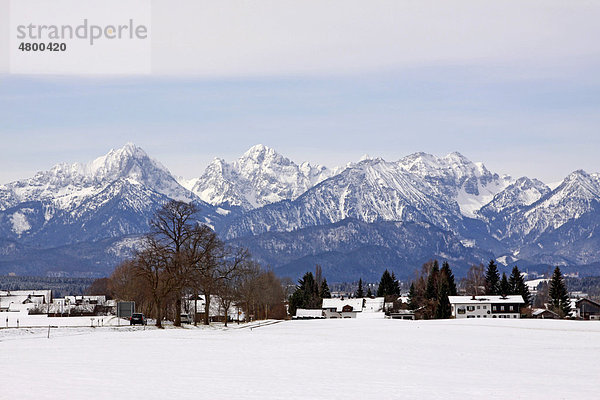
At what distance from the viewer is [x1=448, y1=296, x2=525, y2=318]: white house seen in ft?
611

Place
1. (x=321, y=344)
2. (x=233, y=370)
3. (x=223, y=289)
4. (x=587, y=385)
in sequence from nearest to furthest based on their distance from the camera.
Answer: (x=587, y=385)
(x=233, y=370)
(x=321, y=344)
(x=223, y=289)

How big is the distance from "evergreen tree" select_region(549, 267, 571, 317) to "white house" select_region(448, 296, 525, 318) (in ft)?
26.8

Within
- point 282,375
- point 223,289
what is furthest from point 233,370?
point 223,289

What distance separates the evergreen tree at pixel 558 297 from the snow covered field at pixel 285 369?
110m

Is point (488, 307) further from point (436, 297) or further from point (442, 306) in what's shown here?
point (442, 306)

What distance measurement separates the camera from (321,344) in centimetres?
7212

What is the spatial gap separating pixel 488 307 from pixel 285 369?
148674 mm

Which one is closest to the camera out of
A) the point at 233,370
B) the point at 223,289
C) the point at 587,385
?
the point at 587,385

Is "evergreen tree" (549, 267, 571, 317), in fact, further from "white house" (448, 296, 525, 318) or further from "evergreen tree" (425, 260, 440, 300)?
"evergreen tree" (425, 260, 440, 300)

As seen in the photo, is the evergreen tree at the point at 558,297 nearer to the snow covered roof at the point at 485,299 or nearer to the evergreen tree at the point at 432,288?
the snow covered roof at the point at 485,299

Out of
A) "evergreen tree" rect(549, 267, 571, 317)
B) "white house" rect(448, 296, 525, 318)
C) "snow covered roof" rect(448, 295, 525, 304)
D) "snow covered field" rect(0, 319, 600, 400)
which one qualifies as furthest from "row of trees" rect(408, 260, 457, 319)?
"snow covered field" rect(0, 319, 600, 400)

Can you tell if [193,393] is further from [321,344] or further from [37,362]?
[321,344]

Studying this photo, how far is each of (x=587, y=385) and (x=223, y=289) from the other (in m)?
82.8

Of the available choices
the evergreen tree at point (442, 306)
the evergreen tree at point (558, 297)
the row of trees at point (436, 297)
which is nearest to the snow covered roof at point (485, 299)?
the row of trees at point (436, 297)
